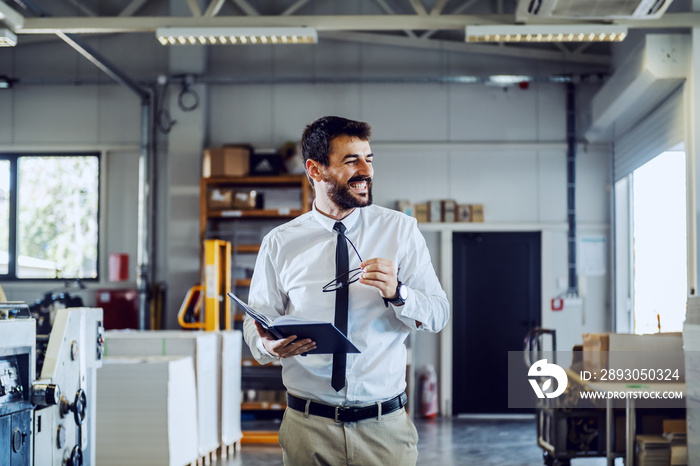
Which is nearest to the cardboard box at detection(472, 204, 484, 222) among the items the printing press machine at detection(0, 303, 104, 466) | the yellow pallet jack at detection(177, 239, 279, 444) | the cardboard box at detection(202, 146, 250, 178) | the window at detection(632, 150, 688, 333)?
the window at detection(632, 150, 688, 333)

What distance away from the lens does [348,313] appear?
6.16ft

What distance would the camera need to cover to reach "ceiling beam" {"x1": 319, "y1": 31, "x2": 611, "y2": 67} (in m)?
8.58

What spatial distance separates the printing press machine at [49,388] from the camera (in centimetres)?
235

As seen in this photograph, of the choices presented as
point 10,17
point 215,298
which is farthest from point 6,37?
point 215,298

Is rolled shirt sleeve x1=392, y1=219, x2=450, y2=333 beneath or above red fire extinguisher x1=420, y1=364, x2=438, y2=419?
above

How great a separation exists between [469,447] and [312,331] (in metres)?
5.29

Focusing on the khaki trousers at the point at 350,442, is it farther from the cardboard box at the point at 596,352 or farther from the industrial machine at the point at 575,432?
the industrial machine at the point at 575,432

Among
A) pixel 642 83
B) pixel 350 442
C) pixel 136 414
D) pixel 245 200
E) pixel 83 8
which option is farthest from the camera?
pixel 83 8

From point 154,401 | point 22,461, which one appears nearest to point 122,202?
point 154,401

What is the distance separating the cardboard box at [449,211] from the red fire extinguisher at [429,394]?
165 cm

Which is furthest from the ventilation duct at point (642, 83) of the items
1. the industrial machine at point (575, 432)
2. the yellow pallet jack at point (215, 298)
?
the yellow pallet jack at point (215, 298)

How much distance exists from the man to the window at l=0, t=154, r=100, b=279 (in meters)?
7.25

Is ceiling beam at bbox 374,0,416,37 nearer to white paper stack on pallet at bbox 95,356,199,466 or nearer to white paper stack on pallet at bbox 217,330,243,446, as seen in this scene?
white paper stack on pallet at bbox 217,330,243,446

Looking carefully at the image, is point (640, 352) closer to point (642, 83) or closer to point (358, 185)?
point (642, 83)
